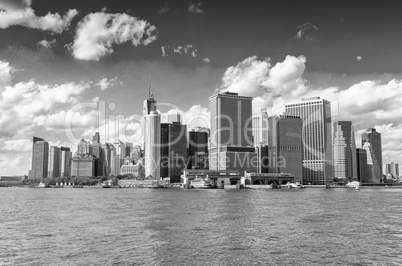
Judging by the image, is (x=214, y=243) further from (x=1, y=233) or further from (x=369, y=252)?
(x=1, y=233)

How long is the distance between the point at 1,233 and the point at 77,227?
879 cm

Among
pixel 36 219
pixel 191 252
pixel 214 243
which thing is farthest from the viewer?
pixel 36 219

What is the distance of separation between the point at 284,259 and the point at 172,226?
70.0 feet

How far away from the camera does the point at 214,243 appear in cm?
4300

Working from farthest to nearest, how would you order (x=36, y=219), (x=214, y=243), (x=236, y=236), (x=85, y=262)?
(x=36, y=219) → (x=236, y=236) → (x=214, y=243) → (x=85, y=262)

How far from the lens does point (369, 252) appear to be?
3884cm

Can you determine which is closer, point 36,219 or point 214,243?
point 214,243

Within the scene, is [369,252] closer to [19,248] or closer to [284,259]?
[284,259]

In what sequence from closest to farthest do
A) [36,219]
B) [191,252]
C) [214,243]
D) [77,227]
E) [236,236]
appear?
[191,252] → [214,243] → [236,236] → [77,227] → [36,219]

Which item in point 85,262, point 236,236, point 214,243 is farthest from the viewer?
point 236,236

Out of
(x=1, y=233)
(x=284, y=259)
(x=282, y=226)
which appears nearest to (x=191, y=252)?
(x=284, y=259)

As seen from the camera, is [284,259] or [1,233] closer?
[284,259]

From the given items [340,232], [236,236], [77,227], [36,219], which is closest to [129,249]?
[236,236]

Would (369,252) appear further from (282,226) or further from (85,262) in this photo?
(85,262)
